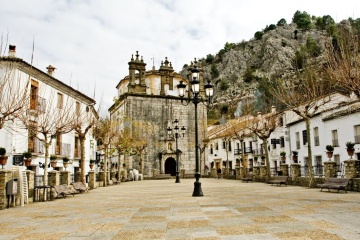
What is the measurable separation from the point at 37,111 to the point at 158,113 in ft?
86.6

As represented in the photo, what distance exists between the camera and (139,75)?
4309 cm

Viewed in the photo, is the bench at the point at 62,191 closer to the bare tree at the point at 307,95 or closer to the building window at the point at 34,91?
the building window at the point at 34,91

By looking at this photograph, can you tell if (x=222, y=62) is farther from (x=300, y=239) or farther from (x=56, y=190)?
(x=300, y=239)

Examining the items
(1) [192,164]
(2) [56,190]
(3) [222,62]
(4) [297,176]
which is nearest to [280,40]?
(3) [222,62]

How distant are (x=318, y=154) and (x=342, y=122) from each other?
15.6 ft

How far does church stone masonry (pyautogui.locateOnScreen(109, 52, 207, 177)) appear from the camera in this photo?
136 feet

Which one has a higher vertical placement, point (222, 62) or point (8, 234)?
point (222, 62)

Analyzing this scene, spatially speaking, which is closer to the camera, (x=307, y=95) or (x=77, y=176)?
(x=307, y=95)

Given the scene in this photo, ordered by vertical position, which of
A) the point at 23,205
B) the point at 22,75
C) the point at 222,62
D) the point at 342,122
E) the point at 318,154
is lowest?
the point at 23,205

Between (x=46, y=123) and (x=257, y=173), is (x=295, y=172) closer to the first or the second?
(x=257, y=173)

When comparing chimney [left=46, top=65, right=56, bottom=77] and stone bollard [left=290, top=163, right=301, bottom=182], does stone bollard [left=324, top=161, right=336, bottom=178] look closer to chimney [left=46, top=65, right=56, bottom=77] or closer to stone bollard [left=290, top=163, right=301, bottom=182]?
stone bollard [left=290, top=163, right=301, bottom=182]

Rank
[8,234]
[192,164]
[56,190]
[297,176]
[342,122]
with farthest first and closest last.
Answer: [192,164] < [342,122] < [297,176] < [56,190] < [8,234]

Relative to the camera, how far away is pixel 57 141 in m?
26.3

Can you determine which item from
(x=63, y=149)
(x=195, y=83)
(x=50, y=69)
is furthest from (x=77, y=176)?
(x=195, y=83)
